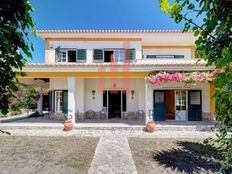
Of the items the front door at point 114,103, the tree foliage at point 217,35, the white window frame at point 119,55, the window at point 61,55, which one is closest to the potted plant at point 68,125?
the front door at point 114,103

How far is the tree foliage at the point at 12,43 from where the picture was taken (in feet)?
8.03

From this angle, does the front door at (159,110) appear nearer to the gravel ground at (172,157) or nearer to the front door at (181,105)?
the front door at (181,105)

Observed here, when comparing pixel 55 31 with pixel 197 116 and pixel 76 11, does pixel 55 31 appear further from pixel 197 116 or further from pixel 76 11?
pixel 197 116

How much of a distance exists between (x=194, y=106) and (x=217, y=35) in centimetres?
1666

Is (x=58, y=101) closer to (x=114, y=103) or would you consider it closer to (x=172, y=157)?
(x=114, y=103)

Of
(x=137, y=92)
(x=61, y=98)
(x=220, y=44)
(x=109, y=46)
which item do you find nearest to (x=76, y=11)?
(x=109, y=46)

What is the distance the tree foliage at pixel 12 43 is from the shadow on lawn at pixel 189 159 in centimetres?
602

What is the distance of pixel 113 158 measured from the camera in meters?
8.27

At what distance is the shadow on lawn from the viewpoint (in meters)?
7.29

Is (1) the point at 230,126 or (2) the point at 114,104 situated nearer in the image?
(1) the point at 230,126

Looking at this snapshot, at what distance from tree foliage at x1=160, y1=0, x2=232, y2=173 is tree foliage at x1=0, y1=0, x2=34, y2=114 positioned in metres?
1.74

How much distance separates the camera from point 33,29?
9.31ft

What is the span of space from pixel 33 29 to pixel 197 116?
16.9 meters

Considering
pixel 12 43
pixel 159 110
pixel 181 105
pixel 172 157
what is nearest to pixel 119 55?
pixel 159 110
